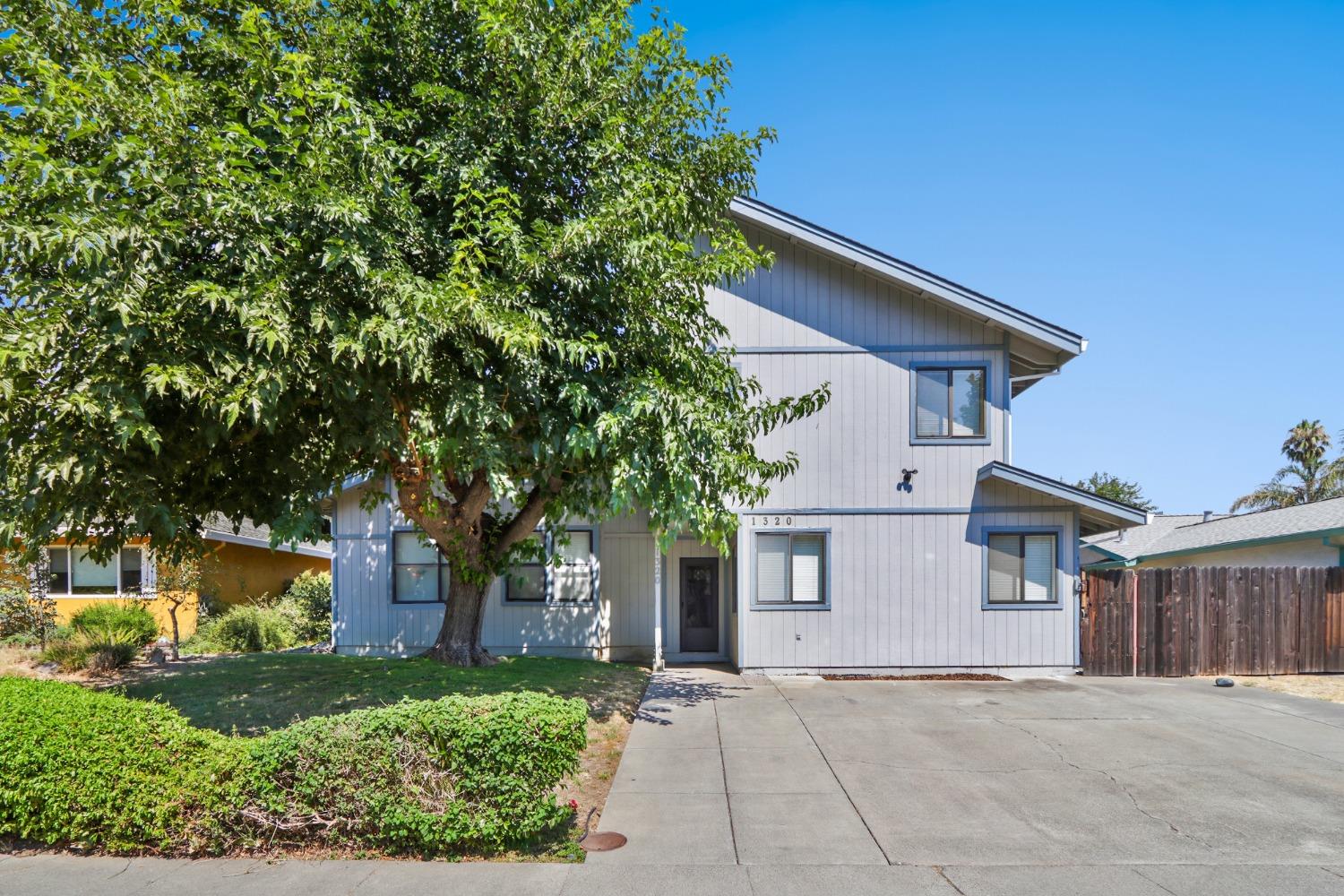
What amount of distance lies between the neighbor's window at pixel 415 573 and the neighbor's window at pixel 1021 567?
10.4m

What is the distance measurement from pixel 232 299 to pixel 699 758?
6.45m

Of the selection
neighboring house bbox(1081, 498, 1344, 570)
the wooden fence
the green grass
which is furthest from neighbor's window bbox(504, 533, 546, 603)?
neighboring house bbox(1081, 498, 1344, 570)

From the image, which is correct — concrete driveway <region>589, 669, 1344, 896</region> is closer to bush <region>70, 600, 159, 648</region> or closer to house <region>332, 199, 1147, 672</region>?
house <region>332, 199, 1147, 672</region>

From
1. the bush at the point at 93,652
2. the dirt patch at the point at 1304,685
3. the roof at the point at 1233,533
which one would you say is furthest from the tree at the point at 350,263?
the roof at the point at 1233,533

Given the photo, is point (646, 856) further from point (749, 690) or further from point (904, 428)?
point (904, 428)

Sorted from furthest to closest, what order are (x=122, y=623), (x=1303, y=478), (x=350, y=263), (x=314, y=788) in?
1. (x=1303, y=478)
2. (x=122, y=623)
3. (x=350, y=263)
4. (x=314, y=788)

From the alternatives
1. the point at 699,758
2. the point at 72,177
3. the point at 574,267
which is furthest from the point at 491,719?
the point at 72,177

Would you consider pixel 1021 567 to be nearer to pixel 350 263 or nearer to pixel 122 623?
pixel 350 263

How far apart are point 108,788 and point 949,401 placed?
1293 centimetres

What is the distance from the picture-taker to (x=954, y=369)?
1398 centimetres

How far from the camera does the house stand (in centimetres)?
1364

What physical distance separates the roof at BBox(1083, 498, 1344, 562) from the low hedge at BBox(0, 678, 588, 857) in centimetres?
1666

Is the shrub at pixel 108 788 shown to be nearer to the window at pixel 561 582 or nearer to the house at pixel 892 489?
the house at pixel 892 489

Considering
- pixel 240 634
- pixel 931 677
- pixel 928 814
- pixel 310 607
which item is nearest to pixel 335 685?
pixel 928 814
